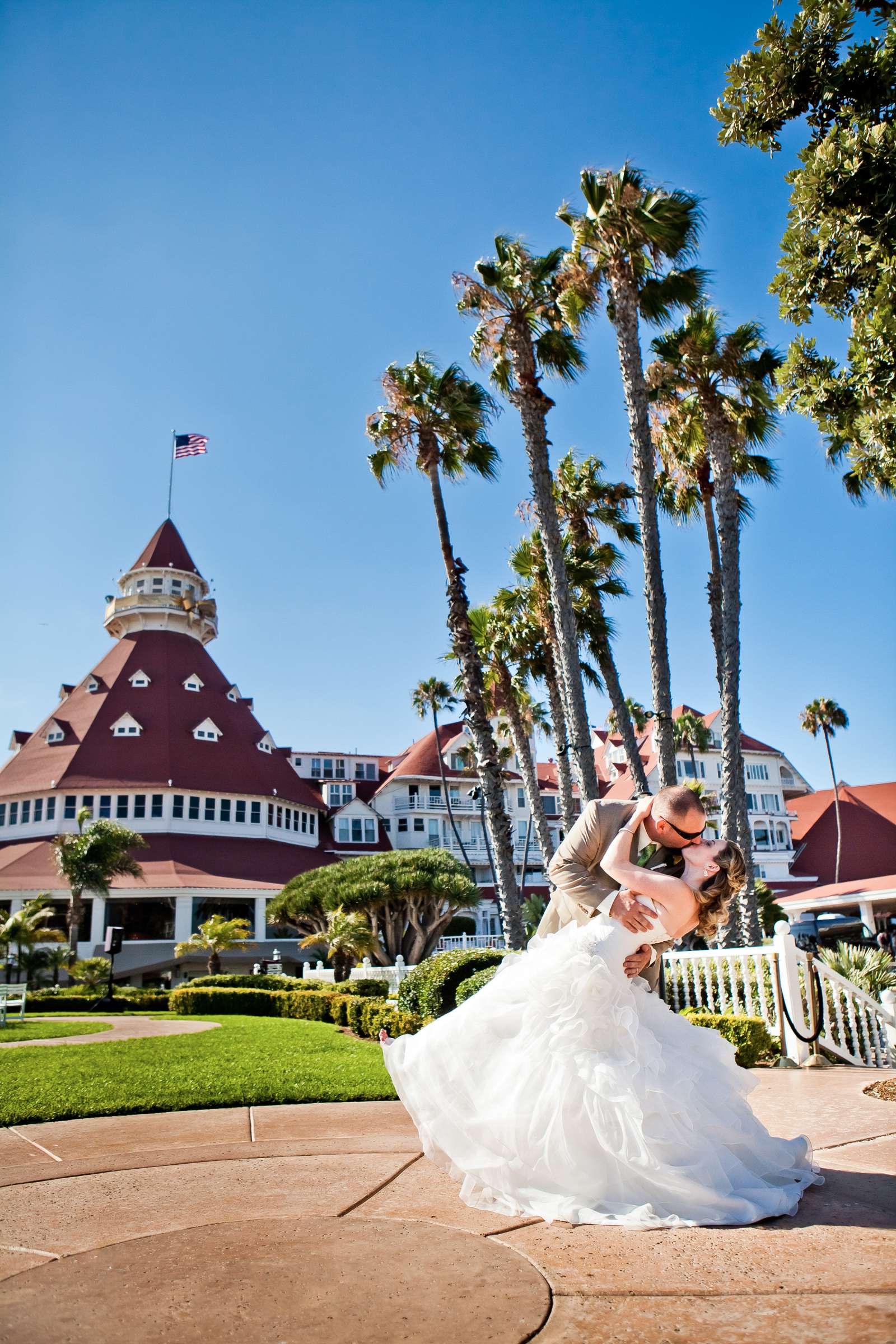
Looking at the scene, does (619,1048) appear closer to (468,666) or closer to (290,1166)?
(290,1166)

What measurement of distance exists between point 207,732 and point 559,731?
29220 millimetres

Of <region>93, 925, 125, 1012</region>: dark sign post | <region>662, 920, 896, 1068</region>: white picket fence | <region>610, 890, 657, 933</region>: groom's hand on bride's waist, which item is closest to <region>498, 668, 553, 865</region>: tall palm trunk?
<region>93, 925, 125, 1012</region>: dark sign post

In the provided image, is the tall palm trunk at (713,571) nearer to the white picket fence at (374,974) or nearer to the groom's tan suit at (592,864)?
the white picket fence at (374,974)

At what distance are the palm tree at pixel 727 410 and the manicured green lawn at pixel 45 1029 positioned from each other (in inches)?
539

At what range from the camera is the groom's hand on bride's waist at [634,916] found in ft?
14.4

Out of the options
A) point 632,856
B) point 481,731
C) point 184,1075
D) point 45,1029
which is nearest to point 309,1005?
point 45,1029

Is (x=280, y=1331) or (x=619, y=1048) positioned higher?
(x=619, y=1048)

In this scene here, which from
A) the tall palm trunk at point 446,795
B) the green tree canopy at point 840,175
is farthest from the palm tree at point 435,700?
the green tree canopy at point 840,175

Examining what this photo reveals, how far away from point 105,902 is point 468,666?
94.2ft

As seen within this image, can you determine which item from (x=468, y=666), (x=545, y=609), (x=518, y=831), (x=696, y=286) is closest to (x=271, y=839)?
(x=518, y=831)

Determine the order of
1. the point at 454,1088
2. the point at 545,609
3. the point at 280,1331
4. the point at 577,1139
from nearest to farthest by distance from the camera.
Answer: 1. the point at 280,1331
2. the point at 577,1139
3. the point at 454,1088
4. the point at 545,609

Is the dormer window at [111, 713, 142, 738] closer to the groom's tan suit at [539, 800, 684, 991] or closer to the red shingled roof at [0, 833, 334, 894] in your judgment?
the red shingled roof at [0, 833, 334, 894]

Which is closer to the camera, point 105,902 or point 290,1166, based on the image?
point 290,1166

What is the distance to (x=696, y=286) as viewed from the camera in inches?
813
